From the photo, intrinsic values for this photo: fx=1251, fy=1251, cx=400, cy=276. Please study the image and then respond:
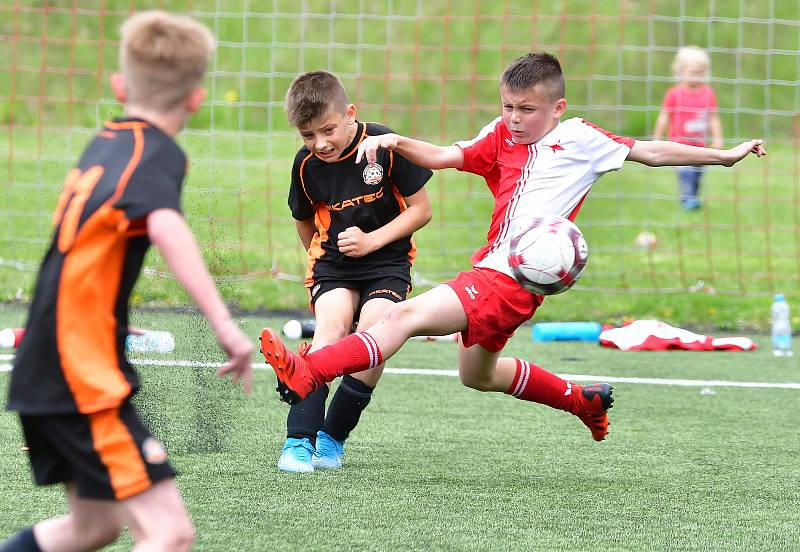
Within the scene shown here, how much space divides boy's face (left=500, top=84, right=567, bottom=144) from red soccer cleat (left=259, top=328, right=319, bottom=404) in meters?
1.19

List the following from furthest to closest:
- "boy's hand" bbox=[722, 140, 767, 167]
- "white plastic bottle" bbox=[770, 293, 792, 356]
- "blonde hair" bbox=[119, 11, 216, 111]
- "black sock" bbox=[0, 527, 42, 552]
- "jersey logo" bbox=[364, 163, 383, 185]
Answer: "white plastic bottle" bbox=[770, 293, 792, 356], "jersey logo" bbox=[364, 163, 383, 185], "boy's hand" bbox=[722, 140, 767, 167], "black sock" bbox=[0, 527, 42, 552], "blonde hair" bbox=[119, 11, 216, 111]

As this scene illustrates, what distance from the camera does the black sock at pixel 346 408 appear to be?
4742 mm

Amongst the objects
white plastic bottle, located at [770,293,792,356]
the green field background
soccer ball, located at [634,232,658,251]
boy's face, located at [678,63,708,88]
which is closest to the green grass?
the green field background

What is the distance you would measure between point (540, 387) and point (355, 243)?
0.93m

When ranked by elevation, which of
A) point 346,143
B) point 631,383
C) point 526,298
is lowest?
point 631,383

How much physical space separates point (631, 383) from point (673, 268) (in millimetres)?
3622

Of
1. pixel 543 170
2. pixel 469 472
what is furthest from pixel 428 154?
pixel 469 472

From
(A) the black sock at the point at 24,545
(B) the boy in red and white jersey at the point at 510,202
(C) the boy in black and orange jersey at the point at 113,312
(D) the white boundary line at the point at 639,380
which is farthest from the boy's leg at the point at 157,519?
(D) the white boundary line at the point at 639,380

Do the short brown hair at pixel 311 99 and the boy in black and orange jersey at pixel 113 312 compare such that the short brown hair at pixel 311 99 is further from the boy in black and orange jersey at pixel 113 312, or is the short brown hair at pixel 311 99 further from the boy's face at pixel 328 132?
the boy in black and orange jersey at pixel 113 312

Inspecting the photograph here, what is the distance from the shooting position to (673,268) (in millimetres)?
10133

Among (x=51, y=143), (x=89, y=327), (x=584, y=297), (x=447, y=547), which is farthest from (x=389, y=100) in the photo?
(x=89, y=327)

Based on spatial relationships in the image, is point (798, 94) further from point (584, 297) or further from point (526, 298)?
point (526, 298)

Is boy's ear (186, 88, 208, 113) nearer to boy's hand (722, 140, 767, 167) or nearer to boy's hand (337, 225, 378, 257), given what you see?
boy's hand (337, 225, 378, 257)

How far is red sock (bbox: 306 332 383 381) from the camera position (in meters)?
4.26
